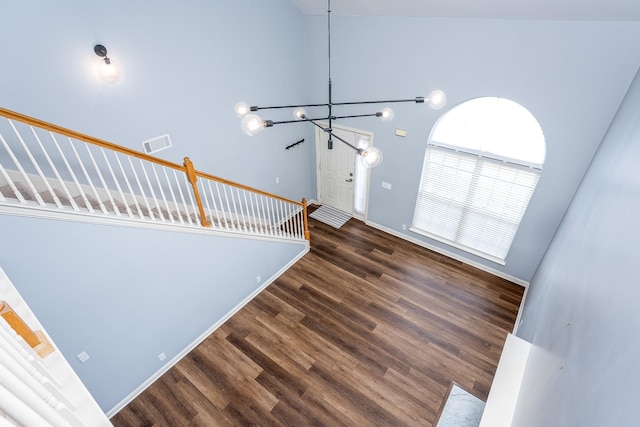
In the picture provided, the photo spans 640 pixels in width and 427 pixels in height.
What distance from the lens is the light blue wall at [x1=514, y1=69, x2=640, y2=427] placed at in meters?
1.10

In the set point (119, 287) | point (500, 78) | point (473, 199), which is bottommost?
point (473, 199)

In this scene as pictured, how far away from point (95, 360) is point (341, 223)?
502 cm

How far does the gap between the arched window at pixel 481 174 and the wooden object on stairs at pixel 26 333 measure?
17.9 feet

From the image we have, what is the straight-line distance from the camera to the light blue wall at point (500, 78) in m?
3.72

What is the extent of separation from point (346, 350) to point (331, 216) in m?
3.50

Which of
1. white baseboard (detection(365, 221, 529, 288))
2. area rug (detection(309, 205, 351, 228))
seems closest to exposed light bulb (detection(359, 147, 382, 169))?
white baseboard (detection(365, 221, 529, 288))

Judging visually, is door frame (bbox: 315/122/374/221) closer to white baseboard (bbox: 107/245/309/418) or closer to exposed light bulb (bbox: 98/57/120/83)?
white baseboard (bbox: 107/245/309/418)

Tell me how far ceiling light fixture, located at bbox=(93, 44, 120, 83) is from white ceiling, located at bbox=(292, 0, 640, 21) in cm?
337

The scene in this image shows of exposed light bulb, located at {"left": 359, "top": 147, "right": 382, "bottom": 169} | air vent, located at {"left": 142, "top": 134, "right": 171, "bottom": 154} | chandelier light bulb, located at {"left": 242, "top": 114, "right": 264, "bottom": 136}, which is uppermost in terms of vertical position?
chandelier light bulb, located at {"left": 242, "top": 114, "right": 264, "bottom": 136}

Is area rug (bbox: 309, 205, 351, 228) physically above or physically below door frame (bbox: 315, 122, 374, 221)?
below

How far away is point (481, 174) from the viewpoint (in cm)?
522

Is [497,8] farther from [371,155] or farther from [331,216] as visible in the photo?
[331,216]

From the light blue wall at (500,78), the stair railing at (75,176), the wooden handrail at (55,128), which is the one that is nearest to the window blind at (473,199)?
the light blue wall at (500,78)

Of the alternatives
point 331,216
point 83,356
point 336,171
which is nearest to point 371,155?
point 83,356
